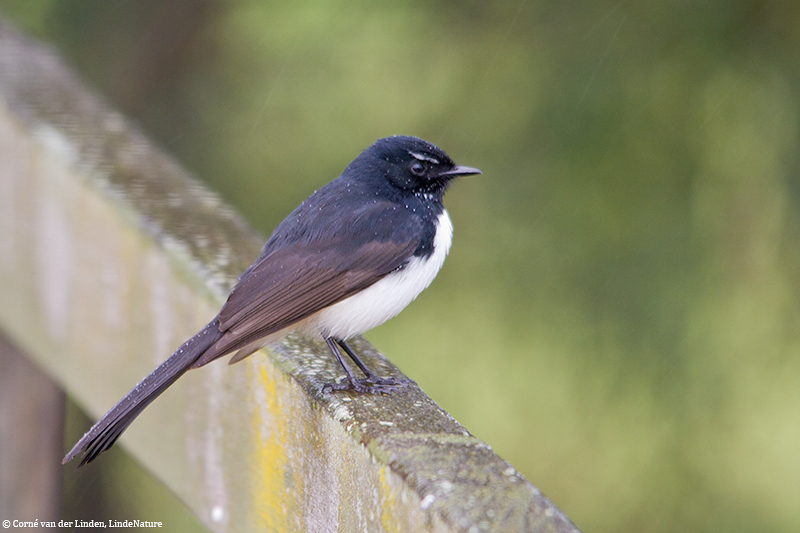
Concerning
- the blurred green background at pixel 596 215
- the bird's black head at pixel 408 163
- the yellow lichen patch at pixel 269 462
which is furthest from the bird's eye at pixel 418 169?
the blurred green background at pixel 596 215

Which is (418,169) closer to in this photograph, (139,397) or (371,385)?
(371,385)

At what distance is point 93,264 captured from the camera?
2.25 m

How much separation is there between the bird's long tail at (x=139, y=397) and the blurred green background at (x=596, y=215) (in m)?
2.27

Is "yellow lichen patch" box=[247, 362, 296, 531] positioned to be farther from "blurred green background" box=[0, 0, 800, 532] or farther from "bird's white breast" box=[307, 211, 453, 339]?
"blurred green background" box=[0, 0, 800, 532]

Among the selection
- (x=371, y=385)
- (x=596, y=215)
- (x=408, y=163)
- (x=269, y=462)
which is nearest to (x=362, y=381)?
(x=371, y=385)

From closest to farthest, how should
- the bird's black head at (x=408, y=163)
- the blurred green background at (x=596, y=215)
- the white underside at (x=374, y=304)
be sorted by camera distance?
the white underside at (x=374, y=304) → the bird's black head at (x=408, y=163) → the blurred green background at (x=596, y=215)

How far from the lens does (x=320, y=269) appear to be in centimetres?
232

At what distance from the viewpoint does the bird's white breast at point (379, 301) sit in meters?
2.29

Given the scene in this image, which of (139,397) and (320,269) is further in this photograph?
(320,269)

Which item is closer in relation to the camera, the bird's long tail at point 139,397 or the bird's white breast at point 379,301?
the bird's long tail at point 139,397

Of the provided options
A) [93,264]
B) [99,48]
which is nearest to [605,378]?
[93,264]

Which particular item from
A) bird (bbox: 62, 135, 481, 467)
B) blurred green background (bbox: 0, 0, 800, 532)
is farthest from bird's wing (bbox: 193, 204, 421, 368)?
blurred green background (bbox: 0, 0, 800, 532)

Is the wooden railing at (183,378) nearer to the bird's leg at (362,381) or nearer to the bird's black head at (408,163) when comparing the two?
the bird's leg at (362,381)

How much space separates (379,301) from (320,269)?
0.18 metres
